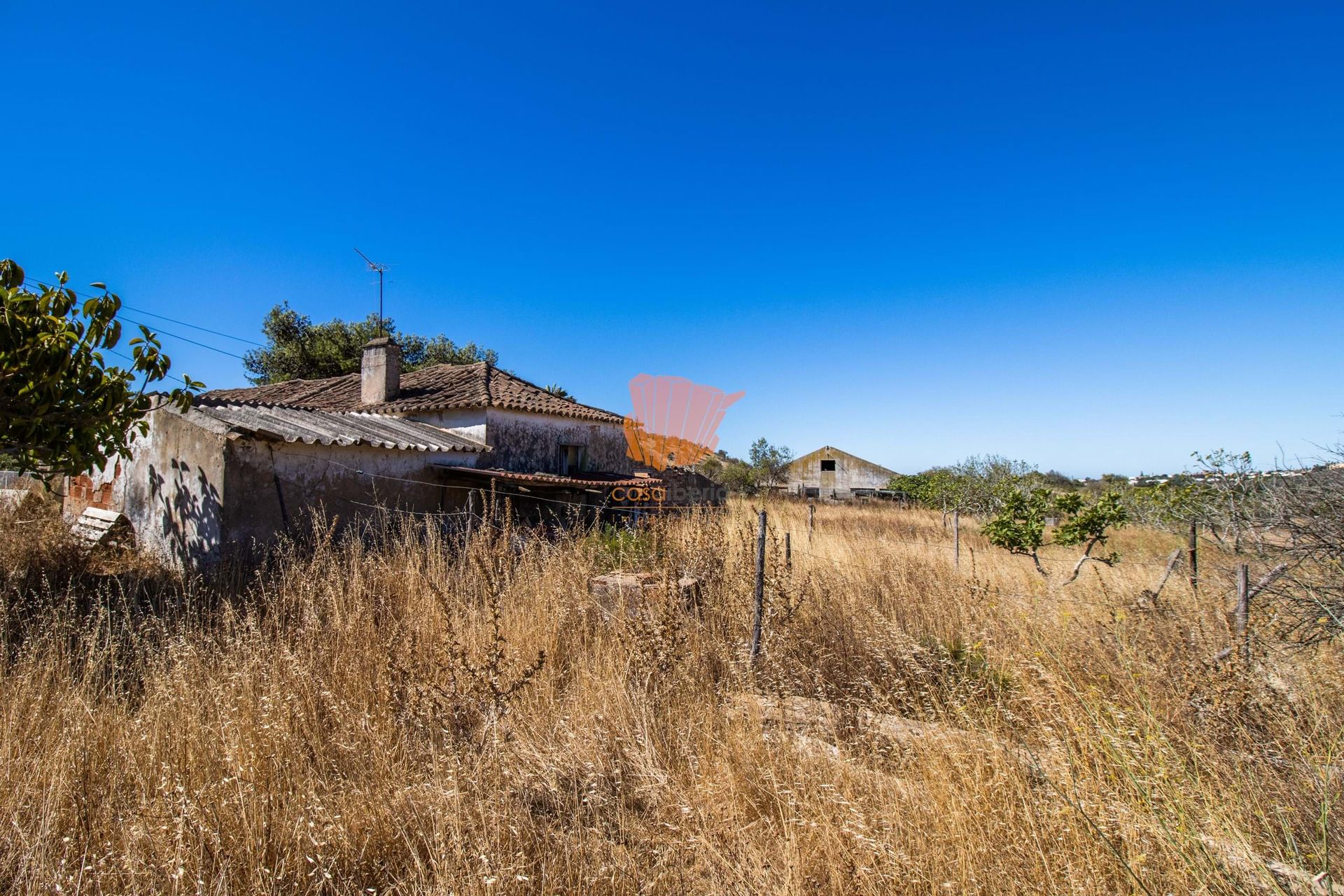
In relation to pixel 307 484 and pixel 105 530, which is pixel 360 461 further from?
pixel 105 530

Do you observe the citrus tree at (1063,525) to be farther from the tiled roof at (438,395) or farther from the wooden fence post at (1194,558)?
the tiled roof at (438,395)

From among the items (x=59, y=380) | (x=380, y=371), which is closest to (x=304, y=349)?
(x=380, y=371)

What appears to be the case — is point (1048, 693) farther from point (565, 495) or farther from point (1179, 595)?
point (565, 495)

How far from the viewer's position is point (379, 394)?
15.4 metres

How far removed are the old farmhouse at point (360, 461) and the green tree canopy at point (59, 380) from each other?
4.84ft

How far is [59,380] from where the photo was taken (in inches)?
192

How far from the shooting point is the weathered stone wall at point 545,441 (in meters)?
14.2

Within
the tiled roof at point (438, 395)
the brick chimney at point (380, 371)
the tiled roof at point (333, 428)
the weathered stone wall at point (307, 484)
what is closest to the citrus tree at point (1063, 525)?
the weathered stone wall at point (307, 484)

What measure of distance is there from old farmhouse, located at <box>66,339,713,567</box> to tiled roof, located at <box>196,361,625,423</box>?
0.21ft

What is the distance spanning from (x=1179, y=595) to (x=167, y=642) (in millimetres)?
8658

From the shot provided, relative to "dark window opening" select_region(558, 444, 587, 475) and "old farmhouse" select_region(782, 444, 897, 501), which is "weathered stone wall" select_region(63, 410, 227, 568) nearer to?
"dark window opening" select_region(558, 444, 587, 475)

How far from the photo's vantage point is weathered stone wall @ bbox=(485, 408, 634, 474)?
46.5 ft

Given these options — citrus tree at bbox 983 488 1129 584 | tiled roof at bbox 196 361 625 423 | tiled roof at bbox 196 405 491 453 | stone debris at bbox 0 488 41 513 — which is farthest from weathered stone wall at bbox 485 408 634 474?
citrus tree at bbox 983 488 1129 584

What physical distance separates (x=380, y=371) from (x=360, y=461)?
7480 mm
